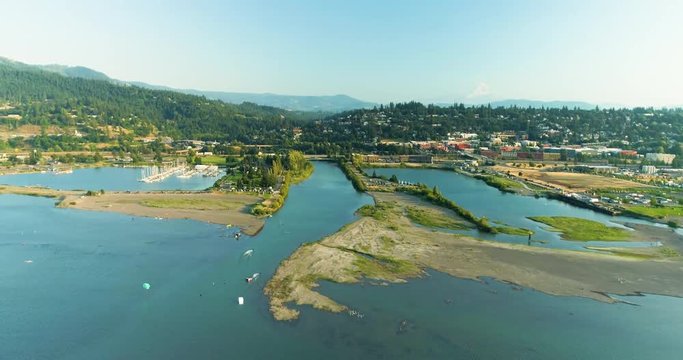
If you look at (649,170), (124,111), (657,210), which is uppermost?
(124,111)

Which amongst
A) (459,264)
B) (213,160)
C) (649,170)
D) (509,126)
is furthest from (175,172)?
(509,126)

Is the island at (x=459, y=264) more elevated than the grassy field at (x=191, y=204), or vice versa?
the island at (x=459, y=264)

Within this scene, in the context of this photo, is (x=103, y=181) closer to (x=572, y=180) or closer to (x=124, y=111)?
(x=572, y=180)

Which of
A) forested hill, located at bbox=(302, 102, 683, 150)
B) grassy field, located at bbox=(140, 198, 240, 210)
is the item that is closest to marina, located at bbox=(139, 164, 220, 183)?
grassy field, located at bbox=(140, 198, 240, 210)

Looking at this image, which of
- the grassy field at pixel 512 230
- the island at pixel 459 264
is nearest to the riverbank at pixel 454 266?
the island at pixel 459 264

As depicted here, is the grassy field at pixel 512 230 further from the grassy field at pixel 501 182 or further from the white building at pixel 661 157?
Answer: the white building at pixel 661 157

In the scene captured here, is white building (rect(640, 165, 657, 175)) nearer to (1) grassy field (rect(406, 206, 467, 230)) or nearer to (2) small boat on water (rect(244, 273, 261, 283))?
(1) grassy field (rect(406, 206, 467, 230))
